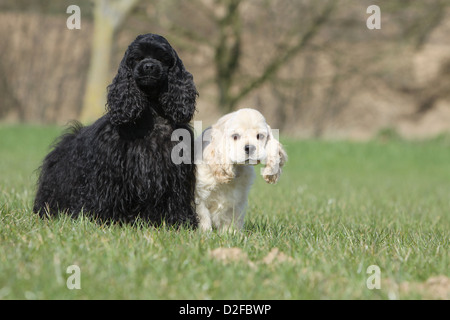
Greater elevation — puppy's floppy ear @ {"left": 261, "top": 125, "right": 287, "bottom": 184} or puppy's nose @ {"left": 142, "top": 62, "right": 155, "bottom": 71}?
puppy's nose @ {"left": 142, "top": 62, "right": 155, "bottom": 71}

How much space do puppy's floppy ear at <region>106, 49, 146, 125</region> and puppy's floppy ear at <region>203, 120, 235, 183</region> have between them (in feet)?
1.75

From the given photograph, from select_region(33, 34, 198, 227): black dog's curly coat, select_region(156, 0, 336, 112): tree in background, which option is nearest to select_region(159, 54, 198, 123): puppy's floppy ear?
select_region(33, 34, 198, 227): black dog's curly coat

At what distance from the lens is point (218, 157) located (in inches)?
149

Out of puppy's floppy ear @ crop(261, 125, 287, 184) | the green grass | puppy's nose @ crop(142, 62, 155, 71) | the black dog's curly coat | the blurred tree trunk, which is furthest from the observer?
the blurred tree trunk

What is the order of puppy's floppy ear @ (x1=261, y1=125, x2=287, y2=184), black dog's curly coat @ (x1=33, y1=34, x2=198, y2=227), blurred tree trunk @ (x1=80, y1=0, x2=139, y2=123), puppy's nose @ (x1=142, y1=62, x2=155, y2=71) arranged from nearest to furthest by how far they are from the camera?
puppy's nose @ (x1=142, y1=62, x2=155, y2=71) < black dog's curly coat @ (x1=33, y1=34, x2=198, y2=227) < puppy's floppy ear @ (x1=261, y1=125, x2=287, y2=184) < blurred tree trunk @ (x1=80, y1=0, x2=139, y2=123)

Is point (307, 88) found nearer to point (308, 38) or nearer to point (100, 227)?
point (308, 38)

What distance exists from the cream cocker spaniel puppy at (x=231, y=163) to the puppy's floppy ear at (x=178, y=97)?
0.24 metres

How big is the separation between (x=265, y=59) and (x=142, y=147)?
13290 millimetres

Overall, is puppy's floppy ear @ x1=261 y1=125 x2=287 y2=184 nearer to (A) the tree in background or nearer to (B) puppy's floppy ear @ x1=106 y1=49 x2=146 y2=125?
(B) puppy's floppy ear @ x1=106 y1=49 x2=146 y2=125

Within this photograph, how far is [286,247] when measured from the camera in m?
3.46

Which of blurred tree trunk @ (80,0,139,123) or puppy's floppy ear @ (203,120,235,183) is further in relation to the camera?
blurred tree trunk @ (80,0,139,123)

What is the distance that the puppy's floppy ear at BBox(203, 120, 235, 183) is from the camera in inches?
147

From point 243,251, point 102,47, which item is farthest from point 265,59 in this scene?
point 243,251

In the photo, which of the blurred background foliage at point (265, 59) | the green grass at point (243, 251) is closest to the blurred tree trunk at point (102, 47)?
the blurred background foliage at point (265, 59)
